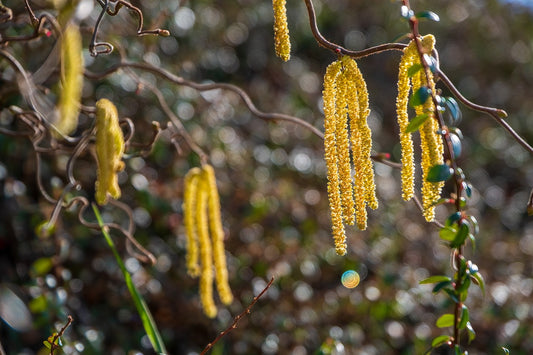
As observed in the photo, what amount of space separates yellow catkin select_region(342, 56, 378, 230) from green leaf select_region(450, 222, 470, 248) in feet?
0.52

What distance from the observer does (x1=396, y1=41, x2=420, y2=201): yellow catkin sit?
1.16 metres

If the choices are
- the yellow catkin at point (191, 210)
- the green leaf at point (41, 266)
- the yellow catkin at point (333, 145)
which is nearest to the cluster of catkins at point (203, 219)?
the yellow catkin at point (191, 210)

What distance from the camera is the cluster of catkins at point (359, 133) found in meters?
1.16

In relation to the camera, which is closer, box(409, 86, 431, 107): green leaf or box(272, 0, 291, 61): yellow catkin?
box(409, 86, 431, 107): green leaf

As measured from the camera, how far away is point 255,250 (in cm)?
317

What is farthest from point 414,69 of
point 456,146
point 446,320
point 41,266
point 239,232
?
point 239,232

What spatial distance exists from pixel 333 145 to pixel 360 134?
5cm

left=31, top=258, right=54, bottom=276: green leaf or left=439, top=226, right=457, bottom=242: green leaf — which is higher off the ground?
left=439, top=226, right=457, bottom=242: green leaf

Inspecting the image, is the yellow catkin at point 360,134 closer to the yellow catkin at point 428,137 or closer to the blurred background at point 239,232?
the yellow catkin at point 428,137

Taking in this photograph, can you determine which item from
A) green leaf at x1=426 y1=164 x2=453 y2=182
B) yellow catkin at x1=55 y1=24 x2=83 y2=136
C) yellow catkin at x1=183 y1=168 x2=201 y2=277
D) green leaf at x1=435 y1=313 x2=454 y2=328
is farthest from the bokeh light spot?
yellow catkin at x1=55 y1=24 x2=83 y2=136

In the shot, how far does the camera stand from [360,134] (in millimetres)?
1226

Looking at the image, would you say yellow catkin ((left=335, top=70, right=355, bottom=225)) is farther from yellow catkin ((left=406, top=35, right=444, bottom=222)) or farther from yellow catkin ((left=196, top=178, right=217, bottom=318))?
yellow catkin ((left=196, top=178, right=217, bottom=318))

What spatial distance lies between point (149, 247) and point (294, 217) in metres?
0.86

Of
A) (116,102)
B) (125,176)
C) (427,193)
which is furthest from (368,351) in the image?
(427,193)
